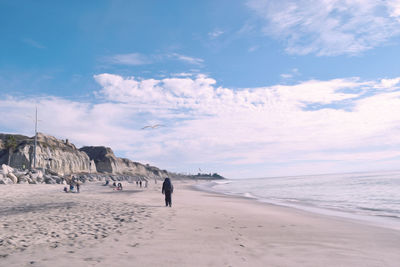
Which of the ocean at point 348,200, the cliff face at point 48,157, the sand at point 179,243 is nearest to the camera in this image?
the sand at point 179,243

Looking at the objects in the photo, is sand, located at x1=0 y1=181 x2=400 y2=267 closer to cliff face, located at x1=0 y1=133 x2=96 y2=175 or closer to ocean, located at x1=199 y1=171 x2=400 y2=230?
ocean, located at x1=199 y1=171 x2=400 y2=230

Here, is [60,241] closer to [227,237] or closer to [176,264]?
[176,264]

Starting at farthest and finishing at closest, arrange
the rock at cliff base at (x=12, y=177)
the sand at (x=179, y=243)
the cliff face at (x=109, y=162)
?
the cliff face at (x=109, y=162) → the rock at cliff base at (x=12, y=177) → the sand at (x=179, y=243)

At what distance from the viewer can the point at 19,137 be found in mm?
81062

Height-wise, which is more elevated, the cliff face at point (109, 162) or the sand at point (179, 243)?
the cliff face at point (109, 162)

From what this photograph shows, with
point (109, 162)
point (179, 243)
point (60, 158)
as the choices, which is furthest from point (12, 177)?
point (109, 162)

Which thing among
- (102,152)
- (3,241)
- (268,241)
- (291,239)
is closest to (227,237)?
(268,241)

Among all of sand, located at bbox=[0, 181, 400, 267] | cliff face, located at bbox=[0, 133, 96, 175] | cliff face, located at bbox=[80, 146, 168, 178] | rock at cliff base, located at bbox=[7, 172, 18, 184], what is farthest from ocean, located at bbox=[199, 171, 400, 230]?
cliff face, located at bbox=[80, 146, 168, 178]

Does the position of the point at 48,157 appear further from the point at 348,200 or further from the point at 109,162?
the point at 348,200

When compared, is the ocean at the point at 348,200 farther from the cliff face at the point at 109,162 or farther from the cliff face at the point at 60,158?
the cliff face at the point at 109,162

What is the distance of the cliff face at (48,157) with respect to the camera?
57.6 m

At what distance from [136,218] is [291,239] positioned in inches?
218

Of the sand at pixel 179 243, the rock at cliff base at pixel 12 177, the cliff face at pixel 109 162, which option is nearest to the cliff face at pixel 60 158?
the cliff face at pixel 109 162

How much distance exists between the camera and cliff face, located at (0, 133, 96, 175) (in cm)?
5762
